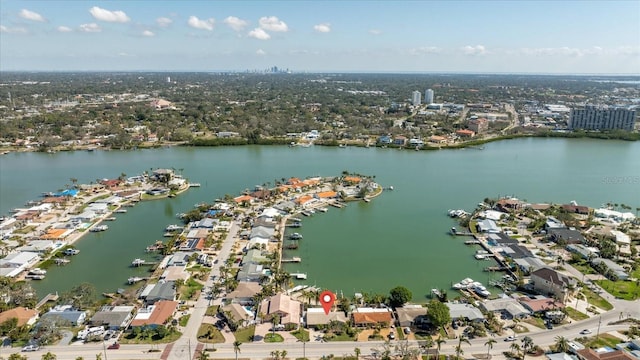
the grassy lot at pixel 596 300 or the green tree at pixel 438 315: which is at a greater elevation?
the green tree at pixel 438 315

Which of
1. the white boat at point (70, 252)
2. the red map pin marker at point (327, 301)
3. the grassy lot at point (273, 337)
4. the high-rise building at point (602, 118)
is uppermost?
the high-rise building at point (602, 118)

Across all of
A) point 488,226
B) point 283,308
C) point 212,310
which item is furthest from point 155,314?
point 488,226

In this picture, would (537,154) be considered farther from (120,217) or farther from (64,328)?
(64,328)

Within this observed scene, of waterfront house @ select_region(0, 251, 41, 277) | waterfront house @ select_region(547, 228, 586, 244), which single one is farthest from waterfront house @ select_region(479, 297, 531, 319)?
waterfront house @ select_region(0, 251, 41, 277)

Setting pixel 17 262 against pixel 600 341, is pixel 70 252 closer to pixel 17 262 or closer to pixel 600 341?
pixel 17 262

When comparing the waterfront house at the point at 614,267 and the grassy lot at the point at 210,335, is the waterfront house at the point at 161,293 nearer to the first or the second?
the grassy lot at the point at 210,335

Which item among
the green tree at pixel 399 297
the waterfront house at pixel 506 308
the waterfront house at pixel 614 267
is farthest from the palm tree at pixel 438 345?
the waterfront house at pixel 614 267
